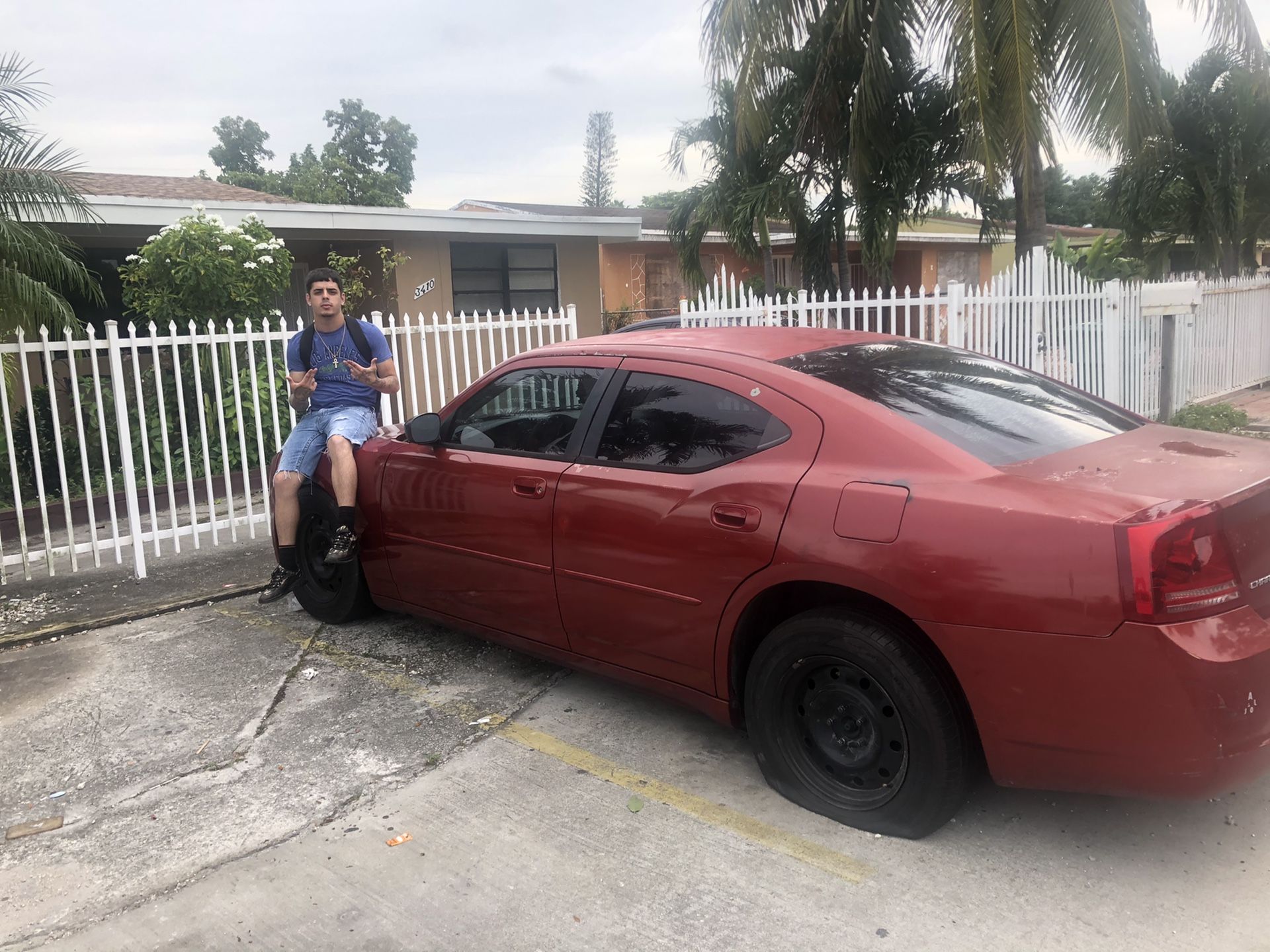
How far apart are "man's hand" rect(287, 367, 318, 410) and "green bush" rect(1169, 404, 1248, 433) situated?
26.9ft

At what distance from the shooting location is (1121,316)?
30.8 ft

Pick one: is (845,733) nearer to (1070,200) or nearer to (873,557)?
(873,557)

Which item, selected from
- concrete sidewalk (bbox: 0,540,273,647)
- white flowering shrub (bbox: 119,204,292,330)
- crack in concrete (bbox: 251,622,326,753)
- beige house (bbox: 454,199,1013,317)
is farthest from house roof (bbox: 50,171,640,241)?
crack in concrete (bbox: 251,622,326,753)

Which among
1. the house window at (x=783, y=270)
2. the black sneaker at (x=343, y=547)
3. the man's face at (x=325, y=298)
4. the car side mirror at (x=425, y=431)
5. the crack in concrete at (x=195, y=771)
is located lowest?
the crack in concrete at (x=195, y=771)

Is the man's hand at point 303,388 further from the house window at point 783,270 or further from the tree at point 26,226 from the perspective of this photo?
the house window at point 783,270

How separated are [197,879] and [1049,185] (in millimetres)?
48832

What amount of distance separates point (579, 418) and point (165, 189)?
11.0 metres

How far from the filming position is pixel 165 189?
12.3m

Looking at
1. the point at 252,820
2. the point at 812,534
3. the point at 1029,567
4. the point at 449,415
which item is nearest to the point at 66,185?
the point at 449,415

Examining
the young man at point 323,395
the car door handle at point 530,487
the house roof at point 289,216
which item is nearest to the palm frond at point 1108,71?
the house roof at point 289,216

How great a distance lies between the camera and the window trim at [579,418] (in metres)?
3.68

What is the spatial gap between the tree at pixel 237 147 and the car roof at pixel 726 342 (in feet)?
181

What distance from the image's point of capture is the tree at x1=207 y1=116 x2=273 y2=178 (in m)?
52.8

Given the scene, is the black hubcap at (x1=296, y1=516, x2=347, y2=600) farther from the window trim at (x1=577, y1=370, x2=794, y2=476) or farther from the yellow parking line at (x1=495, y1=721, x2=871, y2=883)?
the window trim at (x1=577, y1=370, x2=794, y2=476)
